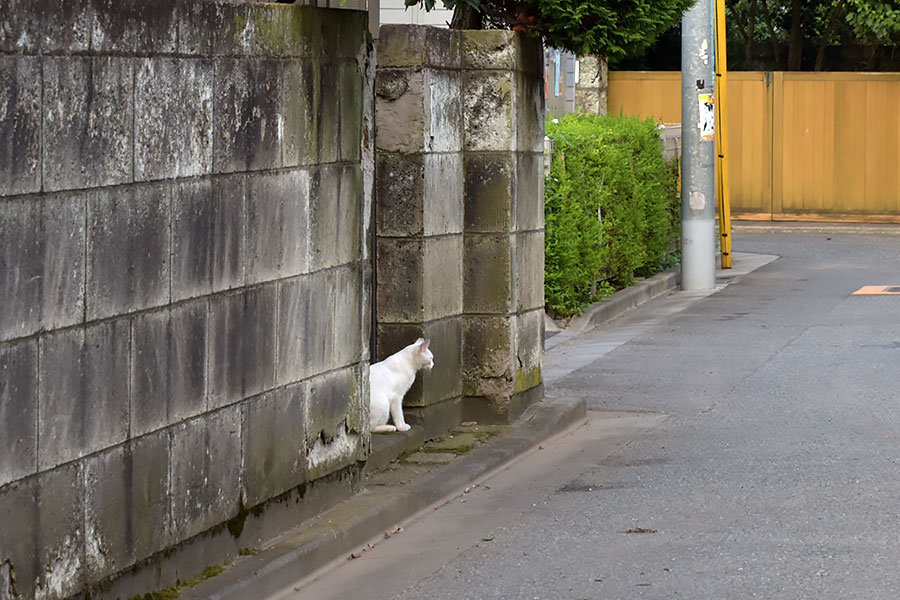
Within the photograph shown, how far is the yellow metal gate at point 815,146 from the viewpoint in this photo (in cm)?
2375

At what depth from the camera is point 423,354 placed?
27.9 ft

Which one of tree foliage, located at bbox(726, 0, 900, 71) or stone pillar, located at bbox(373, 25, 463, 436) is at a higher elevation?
tree foliage, located at bbox(726, 0, 900, 71)

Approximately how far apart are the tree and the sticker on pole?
7093 millimetres

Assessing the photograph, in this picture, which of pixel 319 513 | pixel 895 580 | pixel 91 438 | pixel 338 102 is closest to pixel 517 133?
pixel 338 102

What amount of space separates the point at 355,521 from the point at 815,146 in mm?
18338

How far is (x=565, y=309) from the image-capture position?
1436cm

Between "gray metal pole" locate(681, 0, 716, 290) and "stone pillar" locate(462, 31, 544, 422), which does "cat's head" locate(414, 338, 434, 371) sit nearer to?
"stone pillar" locate(462, 31, 544, 422)

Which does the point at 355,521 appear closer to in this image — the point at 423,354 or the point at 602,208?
the point at 423,354

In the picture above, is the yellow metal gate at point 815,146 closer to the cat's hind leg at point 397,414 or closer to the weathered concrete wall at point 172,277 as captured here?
the cat's hind leg at point 397,414

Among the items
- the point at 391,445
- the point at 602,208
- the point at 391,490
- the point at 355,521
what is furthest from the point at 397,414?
the point at 602,208

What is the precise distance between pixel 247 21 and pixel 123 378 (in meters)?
1.65

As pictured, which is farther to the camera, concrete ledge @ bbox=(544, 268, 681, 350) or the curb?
concrete ledge @ bbox=(544, 268, 681, 350)

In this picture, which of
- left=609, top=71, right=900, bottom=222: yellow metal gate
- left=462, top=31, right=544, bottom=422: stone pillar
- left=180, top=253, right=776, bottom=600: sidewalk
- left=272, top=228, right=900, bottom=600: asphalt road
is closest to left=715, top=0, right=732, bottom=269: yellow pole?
left=272, top=228, right=900, bottom=600: asphalt road

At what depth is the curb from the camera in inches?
239
